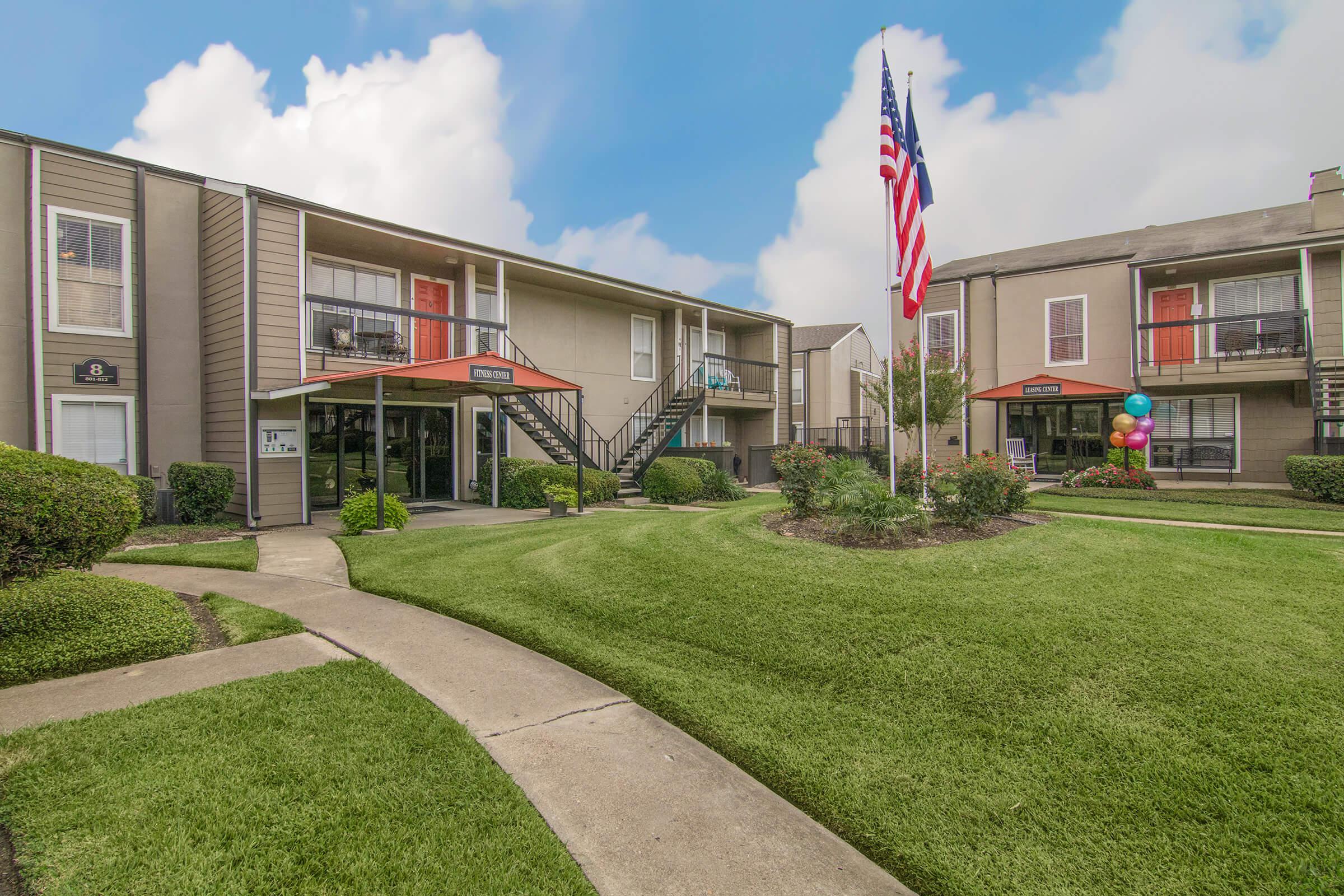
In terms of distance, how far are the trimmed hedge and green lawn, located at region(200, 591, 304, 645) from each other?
9.81m

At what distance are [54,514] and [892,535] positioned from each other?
7.08 meters

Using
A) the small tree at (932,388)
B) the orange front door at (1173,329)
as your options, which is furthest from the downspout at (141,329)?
the orange front door at (1173,329)

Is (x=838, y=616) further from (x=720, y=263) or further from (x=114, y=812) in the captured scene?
(x=720, y=263)

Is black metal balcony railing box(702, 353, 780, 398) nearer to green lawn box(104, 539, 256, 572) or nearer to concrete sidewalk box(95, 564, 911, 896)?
green lawn box(104, 539, 256, 572)

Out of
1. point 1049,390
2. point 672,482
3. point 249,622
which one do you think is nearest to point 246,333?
point 249,622

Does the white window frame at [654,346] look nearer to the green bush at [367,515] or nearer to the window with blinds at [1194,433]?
the green bush at [367,515]

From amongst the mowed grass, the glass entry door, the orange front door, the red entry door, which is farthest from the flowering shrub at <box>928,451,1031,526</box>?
the orange front door

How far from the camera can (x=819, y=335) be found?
113 feet

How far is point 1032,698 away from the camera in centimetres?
357

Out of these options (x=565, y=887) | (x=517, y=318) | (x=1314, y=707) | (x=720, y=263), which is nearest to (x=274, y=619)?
(x=565, y=887)

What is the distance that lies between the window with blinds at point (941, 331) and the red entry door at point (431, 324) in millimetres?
15030

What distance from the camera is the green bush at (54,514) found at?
437 cm

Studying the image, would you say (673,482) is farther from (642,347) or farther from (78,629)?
(78,629)

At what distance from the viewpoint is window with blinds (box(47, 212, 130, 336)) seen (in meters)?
10.8
